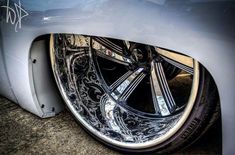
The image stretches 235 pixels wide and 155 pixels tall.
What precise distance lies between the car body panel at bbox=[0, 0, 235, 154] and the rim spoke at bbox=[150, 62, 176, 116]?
453 millimetres

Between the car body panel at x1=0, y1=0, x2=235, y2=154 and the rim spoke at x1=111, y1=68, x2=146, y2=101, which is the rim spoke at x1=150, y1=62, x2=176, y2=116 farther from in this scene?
the car body panel at x1=0, y1=0, x2=235, y2=154

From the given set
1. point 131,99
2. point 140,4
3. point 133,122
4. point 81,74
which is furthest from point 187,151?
point 140,4

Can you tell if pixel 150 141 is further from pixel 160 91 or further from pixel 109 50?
pixel 109 50

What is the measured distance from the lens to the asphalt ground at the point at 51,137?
181cm

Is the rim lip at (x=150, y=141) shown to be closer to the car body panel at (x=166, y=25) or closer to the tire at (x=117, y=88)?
the tire at (x=117, y=88)

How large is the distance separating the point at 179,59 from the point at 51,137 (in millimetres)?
916

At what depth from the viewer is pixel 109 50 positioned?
1870 mm

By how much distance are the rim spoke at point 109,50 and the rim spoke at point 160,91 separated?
16 cm

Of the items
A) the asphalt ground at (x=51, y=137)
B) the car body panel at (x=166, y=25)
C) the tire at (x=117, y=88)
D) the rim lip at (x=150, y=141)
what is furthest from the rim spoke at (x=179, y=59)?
→ the asphalt ground at (x=51, y=137)

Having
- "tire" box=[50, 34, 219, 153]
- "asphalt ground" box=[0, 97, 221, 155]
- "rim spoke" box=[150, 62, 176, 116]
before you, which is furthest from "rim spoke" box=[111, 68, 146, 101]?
"asphalt ground" box=[0, 97, 221, 155]

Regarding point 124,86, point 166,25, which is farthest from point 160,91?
point 166,25

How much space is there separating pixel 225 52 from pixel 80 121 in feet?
3.22

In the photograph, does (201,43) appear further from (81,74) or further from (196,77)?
(81,74)

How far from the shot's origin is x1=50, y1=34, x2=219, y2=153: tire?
5.23ft
